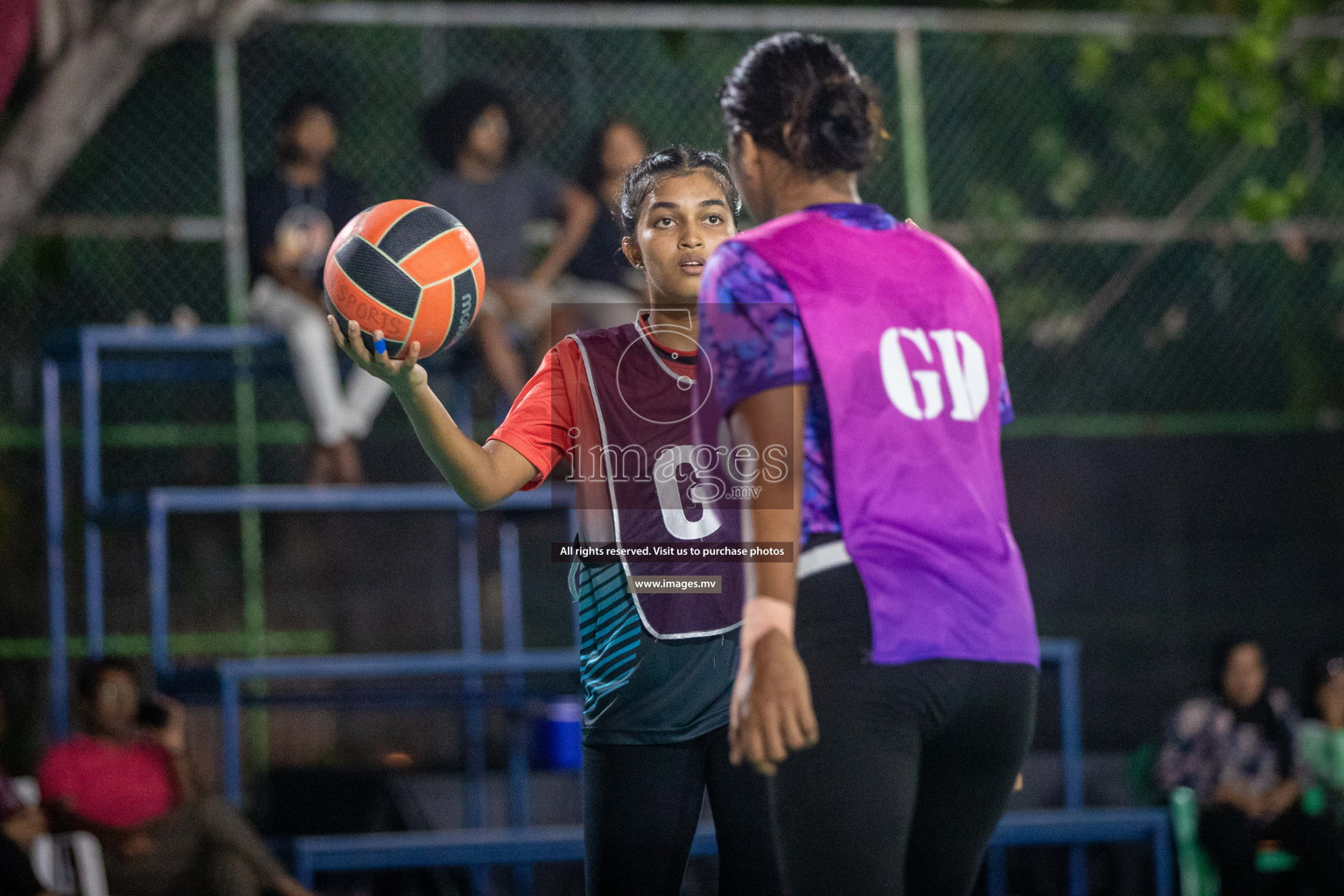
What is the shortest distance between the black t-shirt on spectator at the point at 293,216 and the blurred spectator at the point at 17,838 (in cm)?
228

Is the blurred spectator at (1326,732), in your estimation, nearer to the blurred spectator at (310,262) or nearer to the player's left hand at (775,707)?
the blurred spectator at (310,262)

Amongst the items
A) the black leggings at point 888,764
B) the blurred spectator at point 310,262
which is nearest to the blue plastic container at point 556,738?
the blurred spectator at point 310,262

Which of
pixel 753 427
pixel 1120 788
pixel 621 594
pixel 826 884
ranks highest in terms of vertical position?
pixel 753 427

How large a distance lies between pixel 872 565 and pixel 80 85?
580 centimetres

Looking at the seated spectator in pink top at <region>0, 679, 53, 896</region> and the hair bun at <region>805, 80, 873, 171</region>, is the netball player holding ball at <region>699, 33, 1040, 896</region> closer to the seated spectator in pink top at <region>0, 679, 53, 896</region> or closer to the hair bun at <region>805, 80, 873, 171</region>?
the hair bun at <region>805, 80, 873, 171</region>

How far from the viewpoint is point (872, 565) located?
6.34 ft

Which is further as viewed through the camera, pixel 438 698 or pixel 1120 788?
pixel 1120 788

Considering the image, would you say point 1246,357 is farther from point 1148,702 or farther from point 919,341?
point 919,341

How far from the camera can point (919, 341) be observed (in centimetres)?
198

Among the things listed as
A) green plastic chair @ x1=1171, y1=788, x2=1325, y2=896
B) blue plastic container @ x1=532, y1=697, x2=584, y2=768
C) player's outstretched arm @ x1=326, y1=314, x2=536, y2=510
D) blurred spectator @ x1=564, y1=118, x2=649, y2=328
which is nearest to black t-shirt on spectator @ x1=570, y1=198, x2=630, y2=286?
blurred spectator @ x1=564, y1=118, x2=649, y2=328

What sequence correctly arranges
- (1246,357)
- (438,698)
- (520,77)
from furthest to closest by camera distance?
1. (1246,357)
2. (520,77)
3. (438,698)

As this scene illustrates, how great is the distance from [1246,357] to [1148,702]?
1947mm

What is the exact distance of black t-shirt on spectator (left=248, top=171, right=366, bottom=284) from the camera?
6.32m

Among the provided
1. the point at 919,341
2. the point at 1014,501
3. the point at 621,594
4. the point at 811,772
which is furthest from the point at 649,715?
the point at 1014,501
